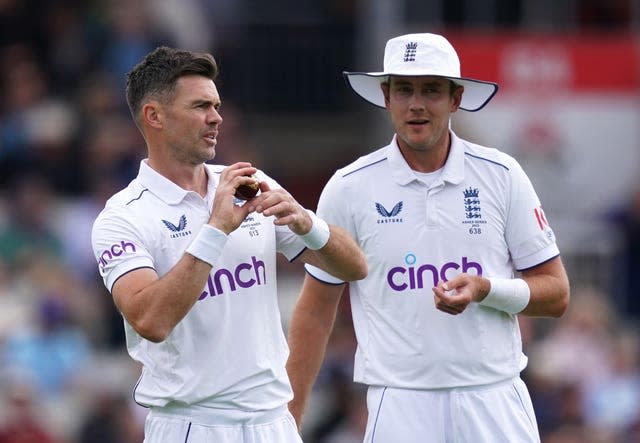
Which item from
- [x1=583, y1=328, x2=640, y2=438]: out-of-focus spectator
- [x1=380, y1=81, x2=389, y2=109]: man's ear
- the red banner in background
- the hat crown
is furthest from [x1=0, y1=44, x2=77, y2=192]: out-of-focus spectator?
the hat crown

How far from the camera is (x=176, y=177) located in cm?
708

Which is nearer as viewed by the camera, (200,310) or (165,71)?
(200,310)

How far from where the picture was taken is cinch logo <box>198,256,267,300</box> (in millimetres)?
6922

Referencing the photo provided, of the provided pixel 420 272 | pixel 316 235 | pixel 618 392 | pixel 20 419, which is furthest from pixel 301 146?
pixel 316 235

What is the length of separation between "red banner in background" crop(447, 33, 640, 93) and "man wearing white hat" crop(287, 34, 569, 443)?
31.6 ft

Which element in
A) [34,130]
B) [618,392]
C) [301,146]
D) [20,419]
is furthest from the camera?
[301,146]

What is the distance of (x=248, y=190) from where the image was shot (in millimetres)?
6758

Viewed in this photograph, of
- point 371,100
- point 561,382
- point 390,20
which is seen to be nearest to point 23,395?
point 561,382

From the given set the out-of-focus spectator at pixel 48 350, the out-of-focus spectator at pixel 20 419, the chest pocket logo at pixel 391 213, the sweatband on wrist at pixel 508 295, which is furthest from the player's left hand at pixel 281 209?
the out-of-focus spectator at pixel 48 350

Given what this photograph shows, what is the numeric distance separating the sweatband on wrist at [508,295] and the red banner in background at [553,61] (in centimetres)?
Answer: 989

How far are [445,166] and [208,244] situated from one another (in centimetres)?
142

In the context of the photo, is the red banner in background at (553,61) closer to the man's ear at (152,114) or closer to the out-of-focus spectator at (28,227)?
the out-of-focus spectator at (28,227)

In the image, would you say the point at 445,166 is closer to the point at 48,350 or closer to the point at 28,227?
the point at 48,350

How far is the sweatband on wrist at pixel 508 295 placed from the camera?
7.23 meters
